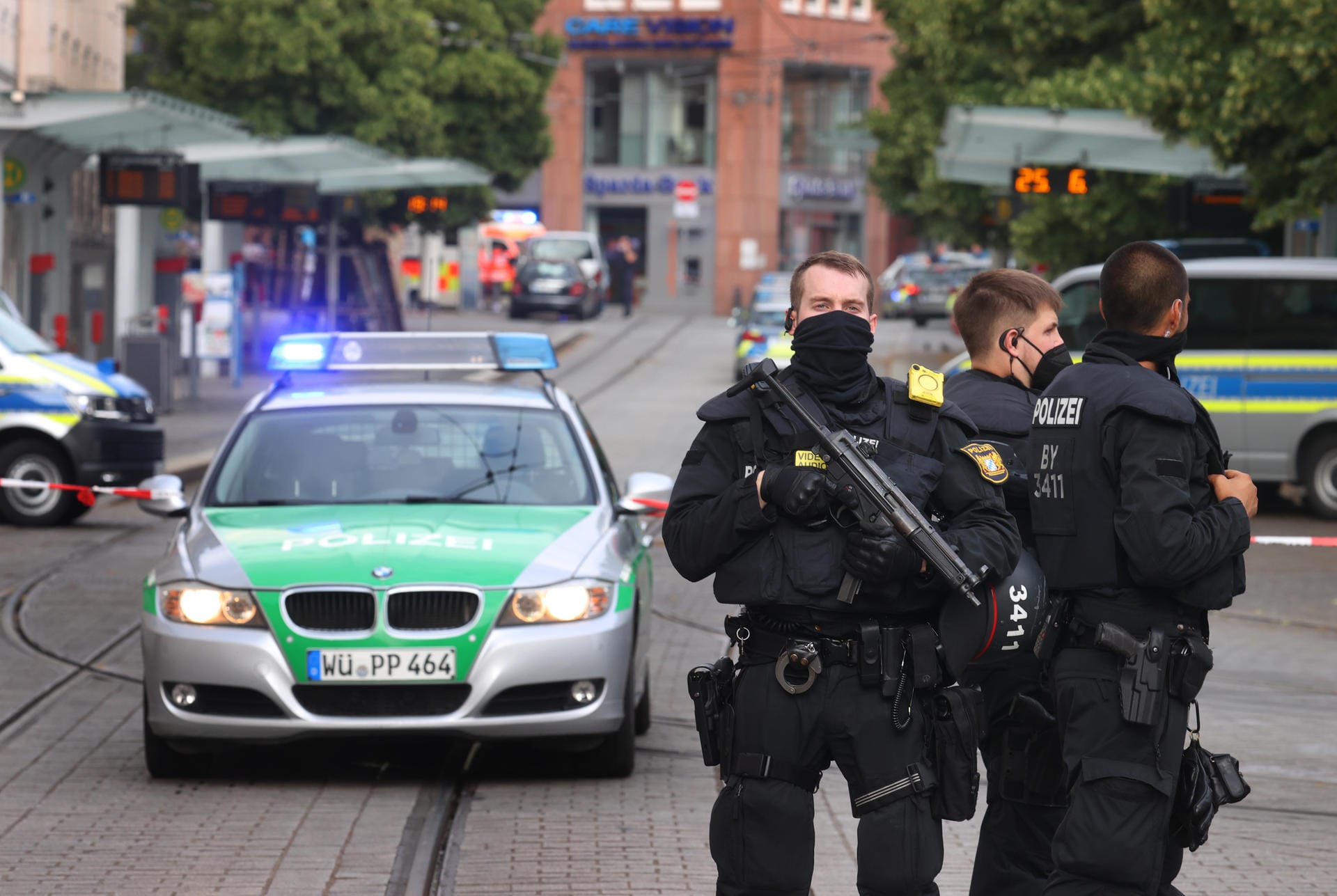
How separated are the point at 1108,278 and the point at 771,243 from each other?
64.7m

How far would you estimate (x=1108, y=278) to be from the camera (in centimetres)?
493

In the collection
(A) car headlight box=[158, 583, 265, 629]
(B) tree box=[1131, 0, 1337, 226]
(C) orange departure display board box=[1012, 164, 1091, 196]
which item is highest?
(B) tree box=[1131, 0, 1337, 226]

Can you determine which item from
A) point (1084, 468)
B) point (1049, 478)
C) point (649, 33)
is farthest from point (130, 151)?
point (649, 33)

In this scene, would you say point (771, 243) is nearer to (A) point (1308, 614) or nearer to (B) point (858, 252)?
(B) point (858, 252)

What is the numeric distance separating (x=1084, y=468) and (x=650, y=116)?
65786 mm

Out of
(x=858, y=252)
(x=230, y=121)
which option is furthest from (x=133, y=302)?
(x=858, y=252)

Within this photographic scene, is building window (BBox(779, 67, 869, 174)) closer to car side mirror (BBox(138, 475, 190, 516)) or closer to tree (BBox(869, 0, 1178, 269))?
tree (BBox(869, 0, 1178, 269))

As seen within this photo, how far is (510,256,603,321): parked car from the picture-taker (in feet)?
164

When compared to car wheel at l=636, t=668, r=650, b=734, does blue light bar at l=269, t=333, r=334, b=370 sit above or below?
above

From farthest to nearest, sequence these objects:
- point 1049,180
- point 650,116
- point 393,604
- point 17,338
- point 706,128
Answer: point 650,116, point 706,128, point 1049,180, point 17,338, point 393,604

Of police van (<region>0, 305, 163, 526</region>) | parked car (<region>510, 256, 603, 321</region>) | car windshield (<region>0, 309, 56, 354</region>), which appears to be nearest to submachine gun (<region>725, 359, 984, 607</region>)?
police van (<region>0, 305, 163, 526</region>)

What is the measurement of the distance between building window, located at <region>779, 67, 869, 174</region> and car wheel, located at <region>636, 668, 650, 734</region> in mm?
61739

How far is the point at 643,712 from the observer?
857cm

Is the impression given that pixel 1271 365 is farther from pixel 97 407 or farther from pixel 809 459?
pixel 809 459
